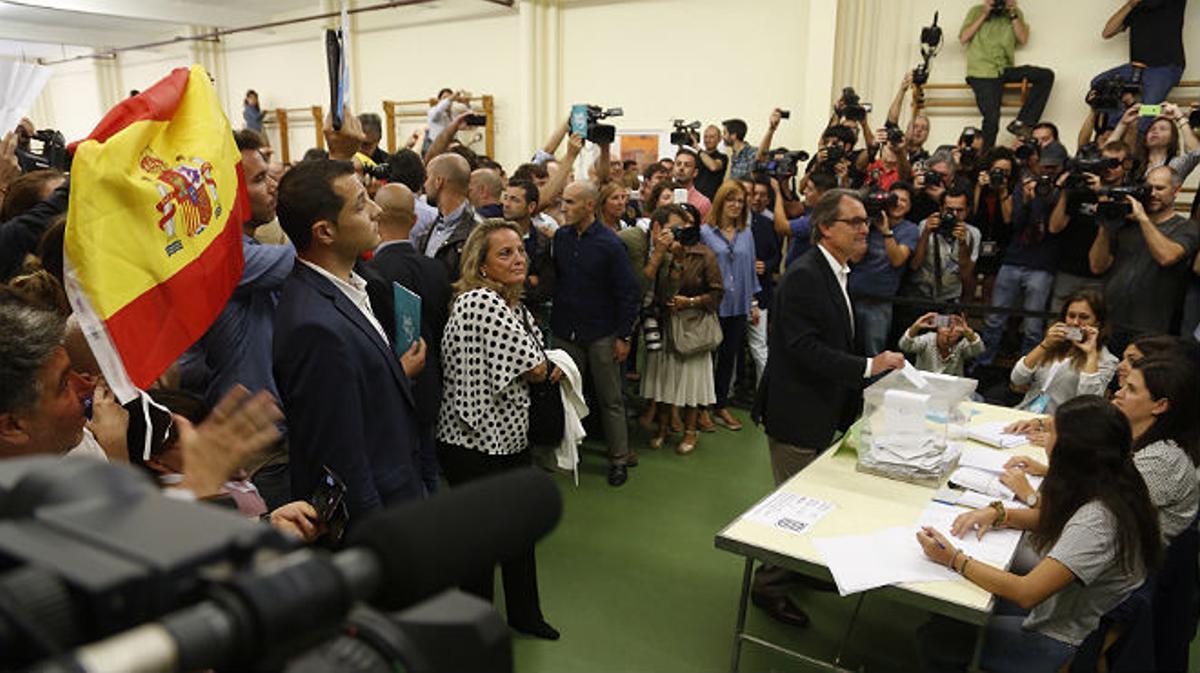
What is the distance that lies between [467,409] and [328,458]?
0.79 metres

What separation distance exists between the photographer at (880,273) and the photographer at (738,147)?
224 cm

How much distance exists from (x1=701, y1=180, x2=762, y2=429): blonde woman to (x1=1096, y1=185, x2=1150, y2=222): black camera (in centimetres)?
189

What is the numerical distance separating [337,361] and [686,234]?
275cm

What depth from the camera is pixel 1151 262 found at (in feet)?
13.5

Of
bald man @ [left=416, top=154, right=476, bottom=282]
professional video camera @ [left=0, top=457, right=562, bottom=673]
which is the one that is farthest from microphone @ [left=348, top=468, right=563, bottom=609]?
bald man @ [left=416, top=154, right=476, bottom=282]

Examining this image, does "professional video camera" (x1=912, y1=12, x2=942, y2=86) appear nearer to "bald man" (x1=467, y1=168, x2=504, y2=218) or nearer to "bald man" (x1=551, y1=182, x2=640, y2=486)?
"bald man" (x1=551, y1=182, x2=640, y2=486)

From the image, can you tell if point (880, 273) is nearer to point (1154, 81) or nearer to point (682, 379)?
point (682, 379)

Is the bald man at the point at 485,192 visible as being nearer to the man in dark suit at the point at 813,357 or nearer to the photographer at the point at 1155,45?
the man in dark suit at the point at 813,357

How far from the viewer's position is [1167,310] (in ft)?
13.6

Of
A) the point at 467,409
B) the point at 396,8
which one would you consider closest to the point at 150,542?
the point at 467,409

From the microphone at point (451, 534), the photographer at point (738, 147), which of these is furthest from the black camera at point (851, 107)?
the microphone at point (451, 534)

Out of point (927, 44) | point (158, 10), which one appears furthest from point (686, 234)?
point (158, 10)

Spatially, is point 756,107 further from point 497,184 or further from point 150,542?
point 150,542

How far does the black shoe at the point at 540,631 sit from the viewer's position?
264cm
